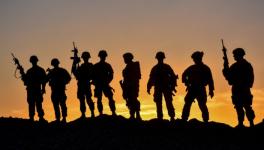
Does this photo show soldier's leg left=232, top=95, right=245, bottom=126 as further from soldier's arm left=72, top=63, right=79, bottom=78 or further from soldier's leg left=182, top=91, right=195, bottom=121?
soldier's arm left=72, top=63, right=79, bottom=78

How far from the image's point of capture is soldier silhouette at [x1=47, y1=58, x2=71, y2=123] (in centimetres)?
2220

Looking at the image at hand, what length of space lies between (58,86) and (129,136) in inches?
200

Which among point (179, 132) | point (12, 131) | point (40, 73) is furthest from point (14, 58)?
point (179, 132)

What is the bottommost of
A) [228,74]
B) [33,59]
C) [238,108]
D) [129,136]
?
[129,136]

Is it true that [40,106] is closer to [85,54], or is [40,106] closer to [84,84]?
[84,84]

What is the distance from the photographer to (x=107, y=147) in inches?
698

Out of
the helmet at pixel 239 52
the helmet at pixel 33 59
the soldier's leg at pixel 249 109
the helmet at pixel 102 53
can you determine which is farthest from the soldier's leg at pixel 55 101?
the soldier's leg at pixel 249 109

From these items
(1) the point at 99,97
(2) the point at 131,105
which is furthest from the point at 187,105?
(1) the point at 99,97

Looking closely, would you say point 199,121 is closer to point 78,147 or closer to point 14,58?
point 78,147

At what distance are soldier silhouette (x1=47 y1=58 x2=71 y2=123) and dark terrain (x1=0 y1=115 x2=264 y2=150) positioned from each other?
3.14 ft

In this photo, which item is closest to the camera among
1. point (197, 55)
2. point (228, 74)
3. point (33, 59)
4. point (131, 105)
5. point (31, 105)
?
point (197, 55)

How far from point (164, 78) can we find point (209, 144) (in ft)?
13.4

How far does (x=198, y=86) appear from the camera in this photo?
20.5 metres

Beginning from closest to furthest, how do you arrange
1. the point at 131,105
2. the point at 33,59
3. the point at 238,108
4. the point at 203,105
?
1. the point at 238,108
2. the point at 203,105
3. the point at 131,105
4. the point at 33,59
